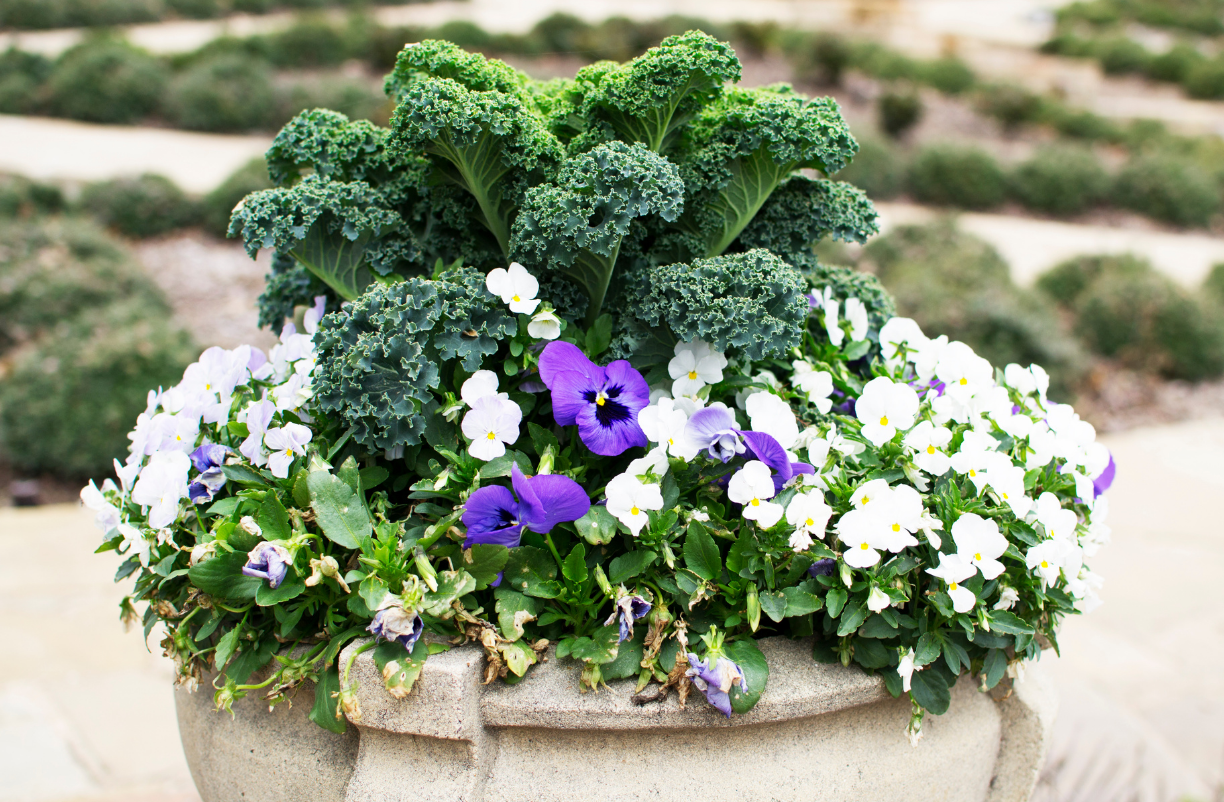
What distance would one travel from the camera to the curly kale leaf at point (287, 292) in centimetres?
167

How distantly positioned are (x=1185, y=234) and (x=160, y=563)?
1050 cm

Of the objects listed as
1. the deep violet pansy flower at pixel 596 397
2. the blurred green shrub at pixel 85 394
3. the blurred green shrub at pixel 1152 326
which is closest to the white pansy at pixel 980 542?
the deep violet pansy flower at pixel 596 397

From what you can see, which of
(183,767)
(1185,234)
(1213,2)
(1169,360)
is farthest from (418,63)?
(1213,2)

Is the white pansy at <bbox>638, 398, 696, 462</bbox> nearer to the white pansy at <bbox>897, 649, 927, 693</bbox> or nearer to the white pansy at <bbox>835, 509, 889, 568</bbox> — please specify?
the white pansy at <bbox>835, 509, 889, 568</bbox>

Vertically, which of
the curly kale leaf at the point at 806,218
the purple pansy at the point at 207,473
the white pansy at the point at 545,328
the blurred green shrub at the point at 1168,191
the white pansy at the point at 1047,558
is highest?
the curly kale leaf at the point at 806,218

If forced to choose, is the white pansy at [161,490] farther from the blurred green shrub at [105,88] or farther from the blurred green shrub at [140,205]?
the blurred green shrub at [105,88]

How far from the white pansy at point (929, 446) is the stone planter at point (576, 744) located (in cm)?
31

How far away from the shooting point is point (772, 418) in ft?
4.13

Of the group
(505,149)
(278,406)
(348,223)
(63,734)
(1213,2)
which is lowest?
(63,734)

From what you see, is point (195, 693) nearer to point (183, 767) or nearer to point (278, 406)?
point (278, 406)

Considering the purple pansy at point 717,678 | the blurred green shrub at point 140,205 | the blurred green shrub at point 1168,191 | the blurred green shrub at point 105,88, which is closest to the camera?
the purple pansy at point 717,678

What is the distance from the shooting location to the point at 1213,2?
904 inches

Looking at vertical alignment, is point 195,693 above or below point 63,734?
above

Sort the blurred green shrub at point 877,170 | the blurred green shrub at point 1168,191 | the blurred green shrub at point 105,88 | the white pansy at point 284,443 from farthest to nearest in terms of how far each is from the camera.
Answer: the blurred green shrub at point 105,88 < the blurred green shrub at point 1168,191 < the blurred green shrub at point 877,170 < the white pansy at point 284,443
